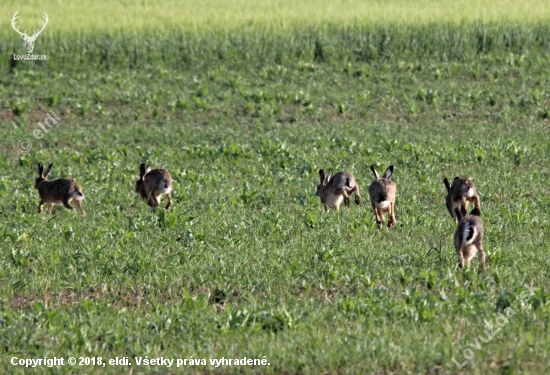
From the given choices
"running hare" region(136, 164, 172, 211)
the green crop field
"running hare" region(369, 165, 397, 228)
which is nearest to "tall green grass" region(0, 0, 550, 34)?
the green crop field

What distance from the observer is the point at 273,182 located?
17156mm

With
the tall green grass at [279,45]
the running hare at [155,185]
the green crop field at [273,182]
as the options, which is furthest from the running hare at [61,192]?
the tall green grass at [279,45]

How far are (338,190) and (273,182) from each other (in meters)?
2.69

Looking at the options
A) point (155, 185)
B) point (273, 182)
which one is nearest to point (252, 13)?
point (273, 182)

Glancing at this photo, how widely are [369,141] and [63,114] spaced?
819 centimetres

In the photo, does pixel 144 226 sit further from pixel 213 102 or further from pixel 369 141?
pixel 213 102

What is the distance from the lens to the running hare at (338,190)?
14.6 metres

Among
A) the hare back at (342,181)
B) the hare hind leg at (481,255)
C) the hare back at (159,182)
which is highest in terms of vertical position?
the hare hind leg at (481,255)

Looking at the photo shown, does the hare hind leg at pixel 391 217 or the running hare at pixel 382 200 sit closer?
the running hare at pixel 382 200

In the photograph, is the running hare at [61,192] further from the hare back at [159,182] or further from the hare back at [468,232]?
the hare back at [468,232]

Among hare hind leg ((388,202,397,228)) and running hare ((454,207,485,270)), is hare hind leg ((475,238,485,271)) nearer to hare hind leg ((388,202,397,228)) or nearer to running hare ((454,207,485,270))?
running hare ((454,207,485,270))

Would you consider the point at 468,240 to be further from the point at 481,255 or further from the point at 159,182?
the point at 159,182

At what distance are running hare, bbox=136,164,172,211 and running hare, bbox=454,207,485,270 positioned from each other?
610 cm

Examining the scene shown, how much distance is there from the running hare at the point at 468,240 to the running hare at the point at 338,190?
15.2 ft
